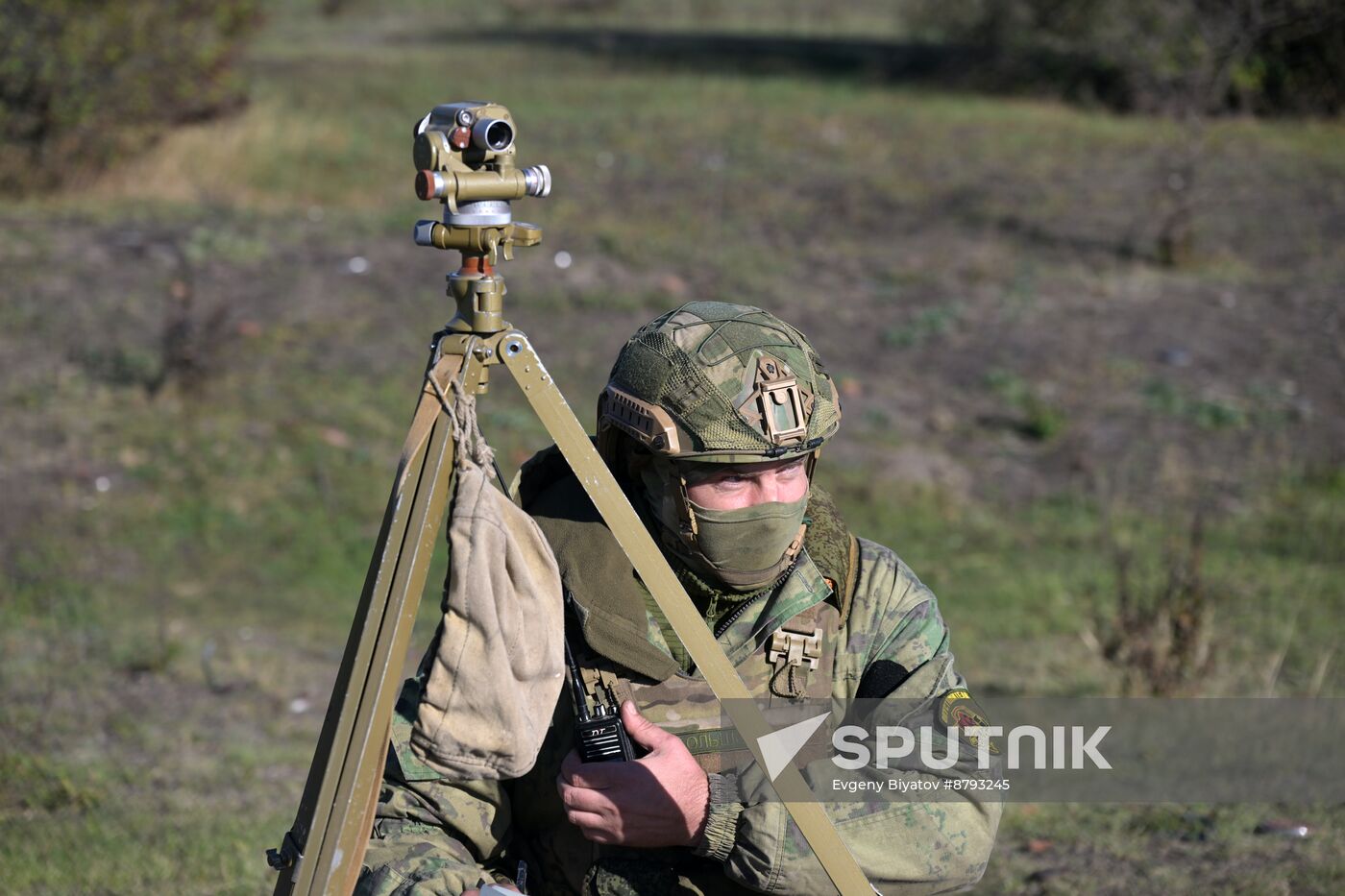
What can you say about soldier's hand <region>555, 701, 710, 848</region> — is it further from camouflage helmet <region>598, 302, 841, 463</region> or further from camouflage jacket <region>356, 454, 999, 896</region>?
camouflage helmet <region>598, 302, 841, 463</region>

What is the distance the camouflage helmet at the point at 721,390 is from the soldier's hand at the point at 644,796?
537 mm

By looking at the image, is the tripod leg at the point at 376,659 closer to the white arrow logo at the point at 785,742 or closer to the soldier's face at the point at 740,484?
the white arrow logo at the point at 785,742

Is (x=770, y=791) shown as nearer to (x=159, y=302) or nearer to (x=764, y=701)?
Result: (x=764, y=701)

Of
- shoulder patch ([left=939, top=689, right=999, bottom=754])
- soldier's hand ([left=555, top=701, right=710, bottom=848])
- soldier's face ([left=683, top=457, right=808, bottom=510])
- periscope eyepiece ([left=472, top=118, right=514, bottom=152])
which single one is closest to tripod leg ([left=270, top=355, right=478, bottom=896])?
periscope eyepiece ([left=472, top=118, right=514, bottom=152])

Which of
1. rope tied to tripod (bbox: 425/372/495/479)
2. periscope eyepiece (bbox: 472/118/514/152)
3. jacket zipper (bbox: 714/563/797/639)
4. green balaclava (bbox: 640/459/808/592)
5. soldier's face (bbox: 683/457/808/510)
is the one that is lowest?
jacket zipper (bbox: 714/563/797/639)

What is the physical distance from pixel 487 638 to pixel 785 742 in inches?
31.4

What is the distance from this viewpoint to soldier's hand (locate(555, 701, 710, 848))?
8.85 feet

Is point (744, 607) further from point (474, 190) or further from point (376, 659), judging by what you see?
point (474, 190)

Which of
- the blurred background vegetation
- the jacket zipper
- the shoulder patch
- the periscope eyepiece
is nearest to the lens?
the periscope eyepiece

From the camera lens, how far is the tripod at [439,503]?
7.48ft

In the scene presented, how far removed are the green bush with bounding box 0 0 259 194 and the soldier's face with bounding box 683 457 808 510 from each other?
40.1ft

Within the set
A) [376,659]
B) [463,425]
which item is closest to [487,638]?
[376,659]

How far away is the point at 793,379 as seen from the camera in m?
2.96

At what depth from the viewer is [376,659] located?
232cm
